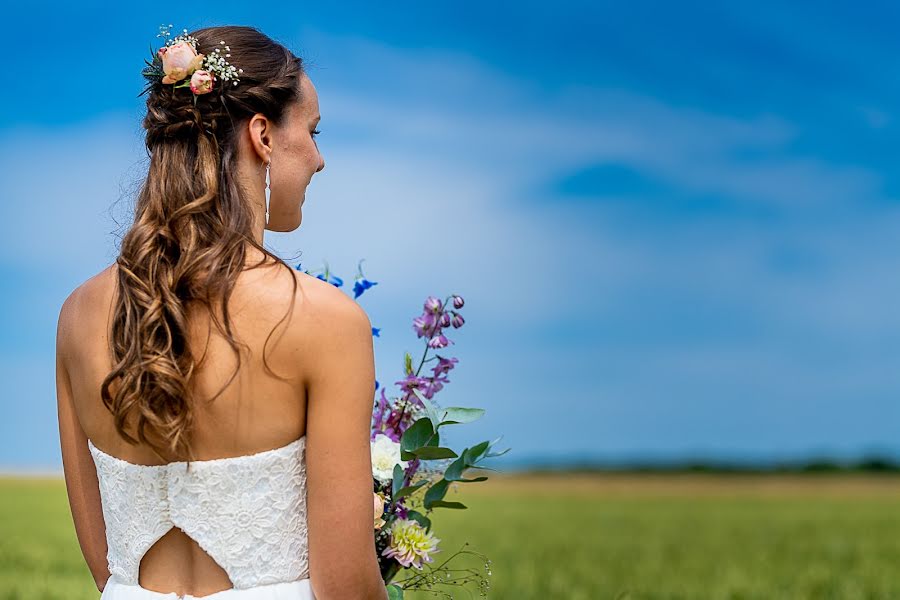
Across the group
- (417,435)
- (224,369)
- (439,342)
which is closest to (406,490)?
(417,435)

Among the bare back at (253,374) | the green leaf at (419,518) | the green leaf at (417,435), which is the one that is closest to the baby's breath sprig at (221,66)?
the bare back at (253,374)

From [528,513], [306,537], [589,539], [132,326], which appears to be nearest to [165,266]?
[132,326]

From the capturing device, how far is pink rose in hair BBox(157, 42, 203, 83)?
7.09 feet

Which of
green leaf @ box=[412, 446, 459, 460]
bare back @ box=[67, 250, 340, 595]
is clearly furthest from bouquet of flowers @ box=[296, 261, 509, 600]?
bare back @ box=[67, 250, 340, 595]

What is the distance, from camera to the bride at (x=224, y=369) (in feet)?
6.24

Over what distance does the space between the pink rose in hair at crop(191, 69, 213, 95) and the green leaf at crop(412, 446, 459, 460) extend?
3.40 feet

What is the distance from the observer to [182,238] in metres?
2.00

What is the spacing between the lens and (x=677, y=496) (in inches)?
837

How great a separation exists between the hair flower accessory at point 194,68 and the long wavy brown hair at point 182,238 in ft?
0.06

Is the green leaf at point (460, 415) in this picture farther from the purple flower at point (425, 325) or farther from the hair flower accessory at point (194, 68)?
the hair flower accessory at point (194, 68)

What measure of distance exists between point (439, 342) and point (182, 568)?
3.09ft

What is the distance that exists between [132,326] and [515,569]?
6224mm

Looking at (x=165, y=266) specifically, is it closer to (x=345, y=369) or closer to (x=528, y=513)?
(x=345, y=369)

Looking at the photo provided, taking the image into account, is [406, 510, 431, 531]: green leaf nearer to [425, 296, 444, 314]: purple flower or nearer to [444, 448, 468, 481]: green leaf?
[444, 448, 468, 481]: green leaf
